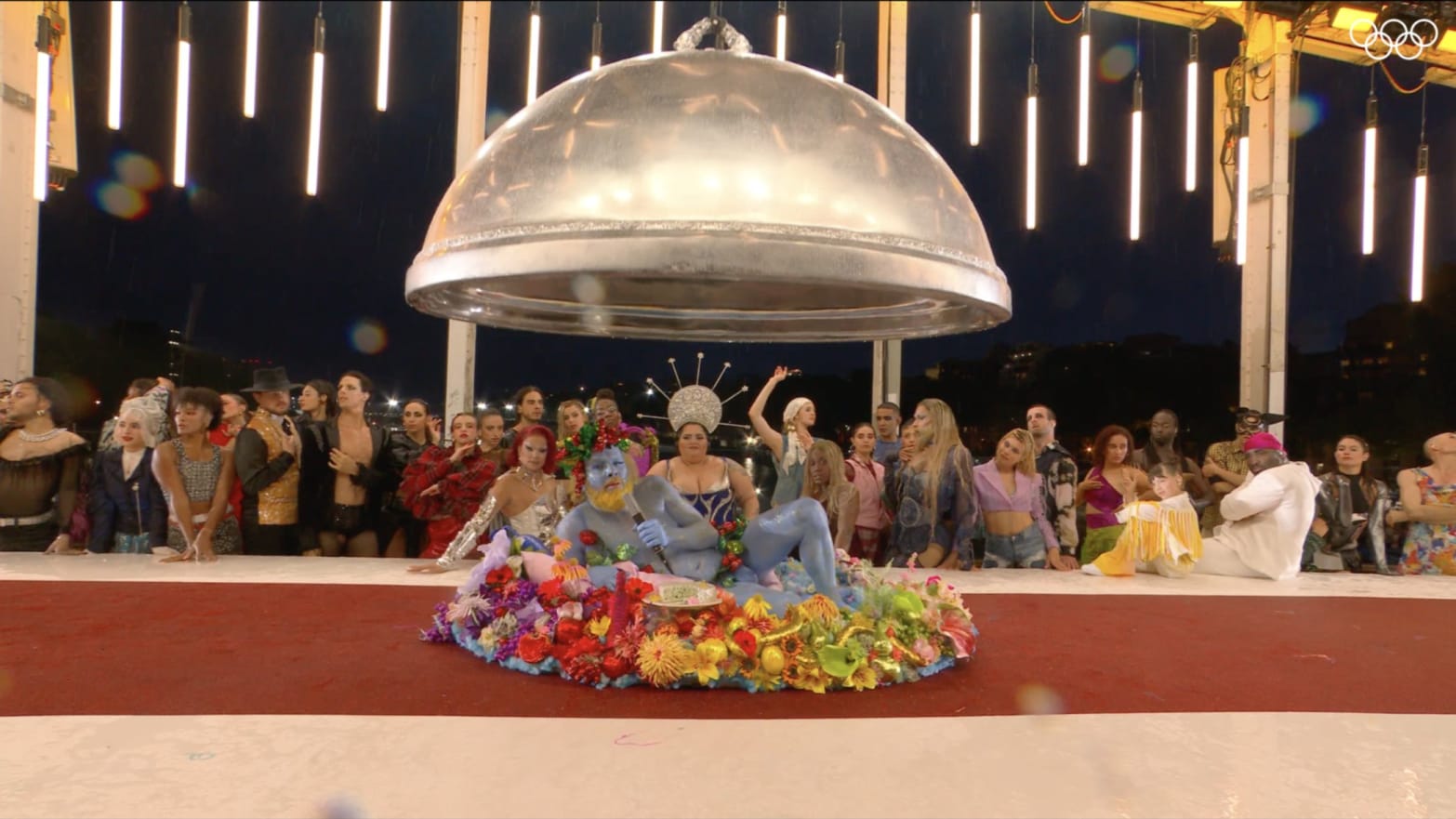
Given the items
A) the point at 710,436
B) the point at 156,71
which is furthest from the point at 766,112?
the point at 156,71

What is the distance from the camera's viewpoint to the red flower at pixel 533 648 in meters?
2.74

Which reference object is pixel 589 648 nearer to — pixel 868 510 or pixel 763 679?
pixel 763 679

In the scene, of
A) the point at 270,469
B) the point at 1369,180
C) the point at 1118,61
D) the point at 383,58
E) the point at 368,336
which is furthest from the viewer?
the point at 368,336

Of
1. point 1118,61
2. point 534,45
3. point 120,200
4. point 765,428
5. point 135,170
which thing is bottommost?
point 765,428

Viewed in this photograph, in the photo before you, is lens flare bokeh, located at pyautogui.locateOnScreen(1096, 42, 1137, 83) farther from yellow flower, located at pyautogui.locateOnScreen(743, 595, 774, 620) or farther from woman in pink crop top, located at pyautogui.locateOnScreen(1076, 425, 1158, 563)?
yellow flower, located at pyautogui.locateOnScreen(743, 595, 774, 620)

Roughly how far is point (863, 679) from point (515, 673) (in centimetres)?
99

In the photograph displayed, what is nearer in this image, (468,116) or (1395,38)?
(468,116)

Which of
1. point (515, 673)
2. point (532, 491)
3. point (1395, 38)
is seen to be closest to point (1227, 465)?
point (1395, 38)

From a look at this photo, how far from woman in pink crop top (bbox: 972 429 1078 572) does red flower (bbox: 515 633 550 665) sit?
8.65 feet

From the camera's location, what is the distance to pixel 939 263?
1600mm

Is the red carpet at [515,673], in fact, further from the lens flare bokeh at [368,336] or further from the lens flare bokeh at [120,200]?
the lens flare bokeh at [120,200]

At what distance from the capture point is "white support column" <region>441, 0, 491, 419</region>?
6.35 meters

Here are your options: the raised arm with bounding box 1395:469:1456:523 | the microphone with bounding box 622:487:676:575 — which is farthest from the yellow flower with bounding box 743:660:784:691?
the raised arm with bounding box 1395:469:1456:523

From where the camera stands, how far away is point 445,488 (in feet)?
14.9
